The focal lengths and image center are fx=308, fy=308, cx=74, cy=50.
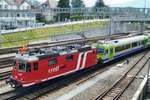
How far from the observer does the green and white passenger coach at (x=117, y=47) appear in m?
34.6

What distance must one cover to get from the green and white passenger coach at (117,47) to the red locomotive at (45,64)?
4394mm

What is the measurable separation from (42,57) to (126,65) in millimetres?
15407

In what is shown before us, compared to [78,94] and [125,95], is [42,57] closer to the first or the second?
[78,94]

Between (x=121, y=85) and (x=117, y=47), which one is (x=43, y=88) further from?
(x=117, y=47)

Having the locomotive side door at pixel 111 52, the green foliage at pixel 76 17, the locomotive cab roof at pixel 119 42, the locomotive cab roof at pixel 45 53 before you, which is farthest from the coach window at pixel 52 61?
the green foliage at pixel 76 17

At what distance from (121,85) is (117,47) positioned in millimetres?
11167

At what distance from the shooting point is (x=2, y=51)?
40156 millimetres

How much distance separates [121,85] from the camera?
2731cm

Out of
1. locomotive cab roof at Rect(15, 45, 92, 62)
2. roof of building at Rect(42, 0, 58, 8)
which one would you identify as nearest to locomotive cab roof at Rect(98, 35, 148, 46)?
locomotive cab roof at Rect(15, 45, 92, 62)

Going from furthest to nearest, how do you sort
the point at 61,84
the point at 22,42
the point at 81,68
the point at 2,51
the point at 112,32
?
1. the point at 112,32
2. the point at 22,42
3. the point at 2,51
4. the point at 81,68
5. the point at 61,84

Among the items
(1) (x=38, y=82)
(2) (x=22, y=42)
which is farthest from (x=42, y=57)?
→ (2) (x=22, y=42)

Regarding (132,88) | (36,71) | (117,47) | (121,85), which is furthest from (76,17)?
(36,71)

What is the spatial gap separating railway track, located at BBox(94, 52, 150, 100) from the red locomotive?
13.7 feet

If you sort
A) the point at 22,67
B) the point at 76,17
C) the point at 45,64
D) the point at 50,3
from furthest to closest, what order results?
the point at 50,3
the point at 76,17
the point at 45,64
the point at 22,67
